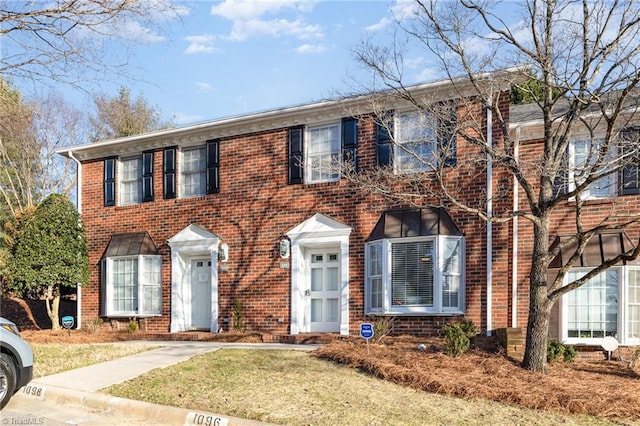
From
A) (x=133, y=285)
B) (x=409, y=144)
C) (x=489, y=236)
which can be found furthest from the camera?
(x=133, y=285)

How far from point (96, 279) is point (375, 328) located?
29.0ft

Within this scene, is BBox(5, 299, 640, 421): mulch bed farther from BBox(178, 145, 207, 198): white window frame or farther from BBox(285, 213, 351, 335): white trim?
BBox(178, 145, 207, 198): white window frame

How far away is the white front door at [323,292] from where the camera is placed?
534 inches

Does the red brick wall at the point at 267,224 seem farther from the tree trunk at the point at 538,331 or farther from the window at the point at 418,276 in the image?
the tree trunk at the point at 538,331

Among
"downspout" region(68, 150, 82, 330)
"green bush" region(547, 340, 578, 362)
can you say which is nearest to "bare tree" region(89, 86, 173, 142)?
"downspout" region(68, 150, 82, 330)

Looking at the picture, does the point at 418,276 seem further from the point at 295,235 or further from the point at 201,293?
the point at 201,293

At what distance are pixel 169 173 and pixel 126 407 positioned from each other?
8.83m

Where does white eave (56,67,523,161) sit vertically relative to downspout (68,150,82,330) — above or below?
above

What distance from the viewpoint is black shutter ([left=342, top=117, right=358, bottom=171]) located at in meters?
13.1

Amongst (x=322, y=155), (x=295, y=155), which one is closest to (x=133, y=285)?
(x=295, y=155)

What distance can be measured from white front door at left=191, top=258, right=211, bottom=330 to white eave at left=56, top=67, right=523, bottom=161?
319 centimetres

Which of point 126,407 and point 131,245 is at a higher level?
point 131,245

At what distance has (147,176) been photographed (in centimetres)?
1592

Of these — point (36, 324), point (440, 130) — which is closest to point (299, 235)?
point (440, 130)
